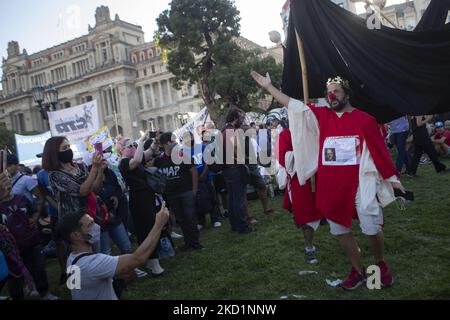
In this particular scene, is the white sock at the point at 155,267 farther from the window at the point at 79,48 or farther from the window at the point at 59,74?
the window at the point at 59,74

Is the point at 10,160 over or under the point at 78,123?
under

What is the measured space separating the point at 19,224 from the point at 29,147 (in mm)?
9723

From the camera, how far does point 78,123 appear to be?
36.4 ft

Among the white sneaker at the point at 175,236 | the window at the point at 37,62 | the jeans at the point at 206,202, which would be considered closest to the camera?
the white sneaker at the point at 175,236

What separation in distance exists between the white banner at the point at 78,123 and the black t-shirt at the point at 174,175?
5.35m

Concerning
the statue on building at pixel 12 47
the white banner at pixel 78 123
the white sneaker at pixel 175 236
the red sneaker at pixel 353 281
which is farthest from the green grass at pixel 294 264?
the statue on building at pixel 12 47

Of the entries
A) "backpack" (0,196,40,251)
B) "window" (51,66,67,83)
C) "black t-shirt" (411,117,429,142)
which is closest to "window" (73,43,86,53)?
"window" (51,66,67,83)

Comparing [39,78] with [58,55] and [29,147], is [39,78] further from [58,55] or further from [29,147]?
[29,147]

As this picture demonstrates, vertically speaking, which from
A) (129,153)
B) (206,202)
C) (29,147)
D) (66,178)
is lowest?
(206,202)

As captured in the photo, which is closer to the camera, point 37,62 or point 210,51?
point 210,51

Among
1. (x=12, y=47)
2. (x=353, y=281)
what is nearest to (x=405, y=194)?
(x=353, y=281)

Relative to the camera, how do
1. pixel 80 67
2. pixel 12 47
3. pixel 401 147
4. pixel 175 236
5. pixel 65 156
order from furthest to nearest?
pixel 80 67
pixel 12 47
pixel 401 147
pixel 175 236
pixel 65 156

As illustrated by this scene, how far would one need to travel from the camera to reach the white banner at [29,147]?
13.2 m
